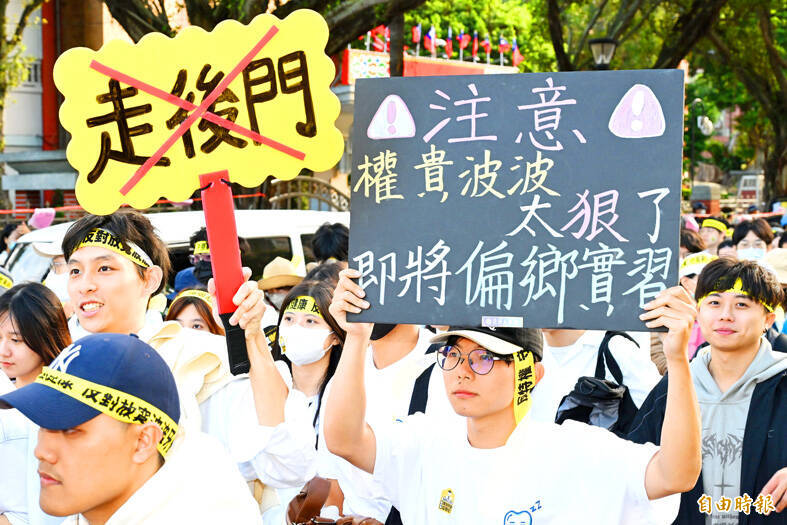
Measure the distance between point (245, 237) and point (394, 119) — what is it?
6.83 metres

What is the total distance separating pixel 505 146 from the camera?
3002mm

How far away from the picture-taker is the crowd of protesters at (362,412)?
Answer: 2277 mm

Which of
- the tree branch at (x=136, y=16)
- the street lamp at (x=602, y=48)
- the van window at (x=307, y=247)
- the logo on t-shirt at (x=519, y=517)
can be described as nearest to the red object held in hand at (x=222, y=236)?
the logo on t-shirt at (x=519, y=517)

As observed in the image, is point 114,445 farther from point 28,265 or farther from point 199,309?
point 28,265

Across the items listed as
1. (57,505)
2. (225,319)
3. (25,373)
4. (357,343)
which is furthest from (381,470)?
(25,373)

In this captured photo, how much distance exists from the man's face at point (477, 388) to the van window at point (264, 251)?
638 cm

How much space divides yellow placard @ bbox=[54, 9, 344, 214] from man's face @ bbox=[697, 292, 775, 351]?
209 cm

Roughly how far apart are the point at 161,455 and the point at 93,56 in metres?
1.48

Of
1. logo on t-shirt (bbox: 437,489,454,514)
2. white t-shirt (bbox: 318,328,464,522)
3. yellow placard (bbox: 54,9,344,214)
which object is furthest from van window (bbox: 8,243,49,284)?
logo on t-shirt (bbox: 437,489,454,514)

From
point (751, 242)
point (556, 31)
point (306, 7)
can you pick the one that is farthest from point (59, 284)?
point (556, 31)

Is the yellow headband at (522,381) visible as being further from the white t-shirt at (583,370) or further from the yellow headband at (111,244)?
the yellow headband at (111,244)

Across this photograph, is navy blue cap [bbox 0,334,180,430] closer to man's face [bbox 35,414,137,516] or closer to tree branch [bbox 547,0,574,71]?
man's face [bbox 35,414,137,516]

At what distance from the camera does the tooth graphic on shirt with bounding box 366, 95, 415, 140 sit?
3.04 m

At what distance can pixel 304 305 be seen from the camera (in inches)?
188
